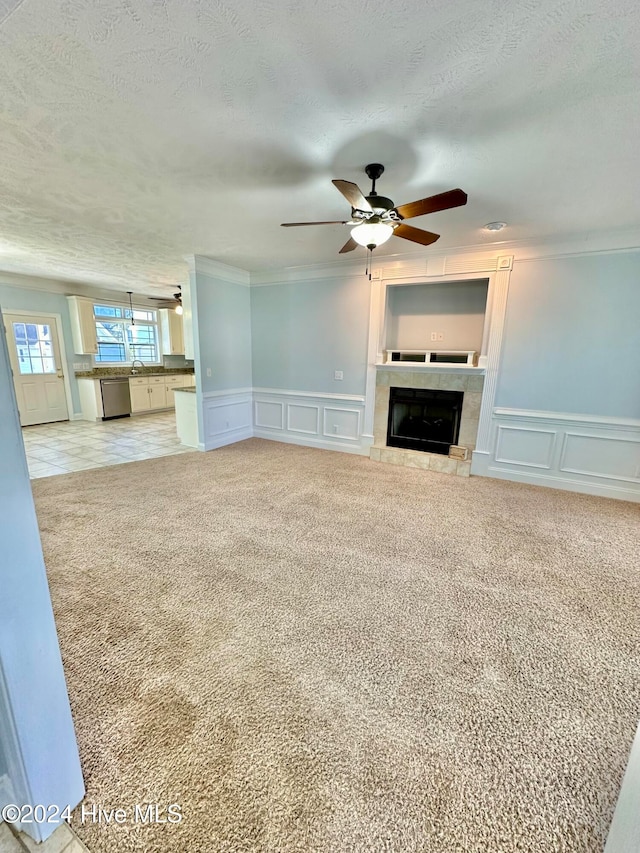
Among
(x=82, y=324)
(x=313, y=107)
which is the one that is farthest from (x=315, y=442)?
(x=82, y=324)

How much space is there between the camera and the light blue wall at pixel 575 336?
133 inches

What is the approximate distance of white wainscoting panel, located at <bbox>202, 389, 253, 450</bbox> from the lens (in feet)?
16.5

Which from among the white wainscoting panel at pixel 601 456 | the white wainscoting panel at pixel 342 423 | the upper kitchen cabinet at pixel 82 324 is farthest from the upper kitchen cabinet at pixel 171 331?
the white wainscoting panel at pixel 601 456

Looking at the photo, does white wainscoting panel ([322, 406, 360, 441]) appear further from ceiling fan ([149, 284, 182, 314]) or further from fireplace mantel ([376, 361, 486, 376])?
ceiling fan ([149, 284, 182, 314])

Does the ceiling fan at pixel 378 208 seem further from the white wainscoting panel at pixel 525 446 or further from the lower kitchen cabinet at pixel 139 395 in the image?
the lower kitchen cabinet at pixel 139 395

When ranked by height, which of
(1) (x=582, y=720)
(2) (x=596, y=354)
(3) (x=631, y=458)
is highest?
(2) (x=596, y=354)

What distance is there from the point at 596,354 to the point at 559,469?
127 centimetres

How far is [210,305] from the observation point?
479 centimetres

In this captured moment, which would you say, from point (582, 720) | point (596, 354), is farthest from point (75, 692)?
point (596, 354)

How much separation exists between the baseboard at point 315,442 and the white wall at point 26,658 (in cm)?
422

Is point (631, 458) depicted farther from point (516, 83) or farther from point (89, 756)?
point (89, 756)

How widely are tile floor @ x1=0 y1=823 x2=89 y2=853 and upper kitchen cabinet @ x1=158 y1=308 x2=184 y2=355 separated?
7.97 metres

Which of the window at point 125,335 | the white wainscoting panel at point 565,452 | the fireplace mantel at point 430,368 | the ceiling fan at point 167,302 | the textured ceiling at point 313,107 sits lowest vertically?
the white wainscoting panel at point 565,452

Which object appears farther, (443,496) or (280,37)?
(443,496)
